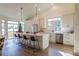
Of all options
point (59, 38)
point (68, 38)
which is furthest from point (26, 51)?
point (68, 38)

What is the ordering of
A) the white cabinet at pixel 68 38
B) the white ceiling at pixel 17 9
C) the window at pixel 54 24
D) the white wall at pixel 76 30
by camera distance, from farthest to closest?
the white cabinet at pixel 68 38, the window at pixel 54 24, the white wall at pixel 76 30, the white ceiling at pixel 17 9

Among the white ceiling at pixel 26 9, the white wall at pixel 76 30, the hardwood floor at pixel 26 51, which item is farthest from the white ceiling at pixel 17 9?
the white wall at pixel 76 30

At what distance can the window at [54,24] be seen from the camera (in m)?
3.29

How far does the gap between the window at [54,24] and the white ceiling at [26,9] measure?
202 millimetres

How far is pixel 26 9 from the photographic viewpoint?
10.3 feet

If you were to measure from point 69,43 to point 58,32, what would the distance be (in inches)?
20.0

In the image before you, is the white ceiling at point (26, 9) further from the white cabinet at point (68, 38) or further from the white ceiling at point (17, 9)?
the white cabinet at point (68, 38)

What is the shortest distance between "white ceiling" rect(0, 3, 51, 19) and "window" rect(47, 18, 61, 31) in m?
0.45

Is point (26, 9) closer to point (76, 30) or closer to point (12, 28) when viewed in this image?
point (12, 28)

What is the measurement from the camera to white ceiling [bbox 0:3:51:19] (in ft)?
9.43

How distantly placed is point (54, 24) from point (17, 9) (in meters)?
1.16

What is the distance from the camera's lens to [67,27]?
354 centimetres

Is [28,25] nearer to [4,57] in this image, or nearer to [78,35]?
[4,57]

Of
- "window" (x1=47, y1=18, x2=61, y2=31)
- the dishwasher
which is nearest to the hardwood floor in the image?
the dishwasher
